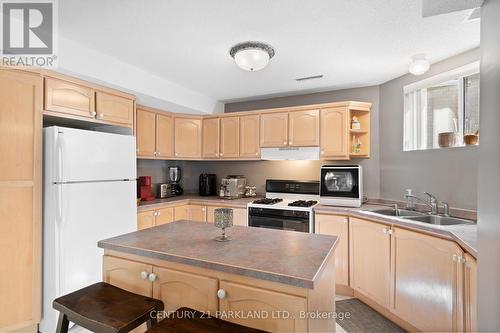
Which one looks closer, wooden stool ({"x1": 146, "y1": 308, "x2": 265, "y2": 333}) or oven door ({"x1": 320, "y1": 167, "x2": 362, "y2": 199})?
wooden stool ({"x1": 146, "y1": 308, "x2": 265, "y2": 333})

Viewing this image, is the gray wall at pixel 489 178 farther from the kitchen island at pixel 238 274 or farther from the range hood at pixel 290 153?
the range hood at pixel 290 153

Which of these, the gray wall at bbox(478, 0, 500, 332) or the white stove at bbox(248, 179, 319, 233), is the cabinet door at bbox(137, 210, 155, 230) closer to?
the white stove at bbox(248, 179, 319, 233)

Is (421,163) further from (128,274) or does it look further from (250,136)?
(128,274)

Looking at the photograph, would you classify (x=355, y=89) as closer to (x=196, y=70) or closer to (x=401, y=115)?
(x=401, y=115)

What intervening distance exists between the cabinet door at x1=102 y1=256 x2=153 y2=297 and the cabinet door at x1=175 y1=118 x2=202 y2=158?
238 centimetres

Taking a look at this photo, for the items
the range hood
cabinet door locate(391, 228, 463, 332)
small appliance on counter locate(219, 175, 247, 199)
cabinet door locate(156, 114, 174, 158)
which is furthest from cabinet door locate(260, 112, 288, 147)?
cabinet door locate(391, 228, 463, 332)

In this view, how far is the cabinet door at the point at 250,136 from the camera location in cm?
364

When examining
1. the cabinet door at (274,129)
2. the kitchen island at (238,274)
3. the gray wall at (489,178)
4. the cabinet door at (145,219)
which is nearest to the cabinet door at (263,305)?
the kitchen island at (238,274)

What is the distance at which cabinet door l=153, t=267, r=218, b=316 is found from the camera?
1218 mm

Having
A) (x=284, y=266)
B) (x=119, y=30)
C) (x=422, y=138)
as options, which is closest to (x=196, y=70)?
(x=119, y=30)

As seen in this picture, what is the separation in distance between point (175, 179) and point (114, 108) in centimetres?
164

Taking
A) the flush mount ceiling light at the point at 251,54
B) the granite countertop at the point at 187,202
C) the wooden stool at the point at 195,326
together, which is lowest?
the wooden stool at the point at 195,326

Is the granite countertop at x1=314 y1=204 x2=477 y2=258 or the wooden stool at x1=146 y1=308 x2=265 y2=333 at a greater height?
the granite countertop at x1=314 y1=204 x2=477 y2=258

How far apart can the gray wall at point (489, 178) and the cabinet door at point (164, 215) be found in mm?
3002
